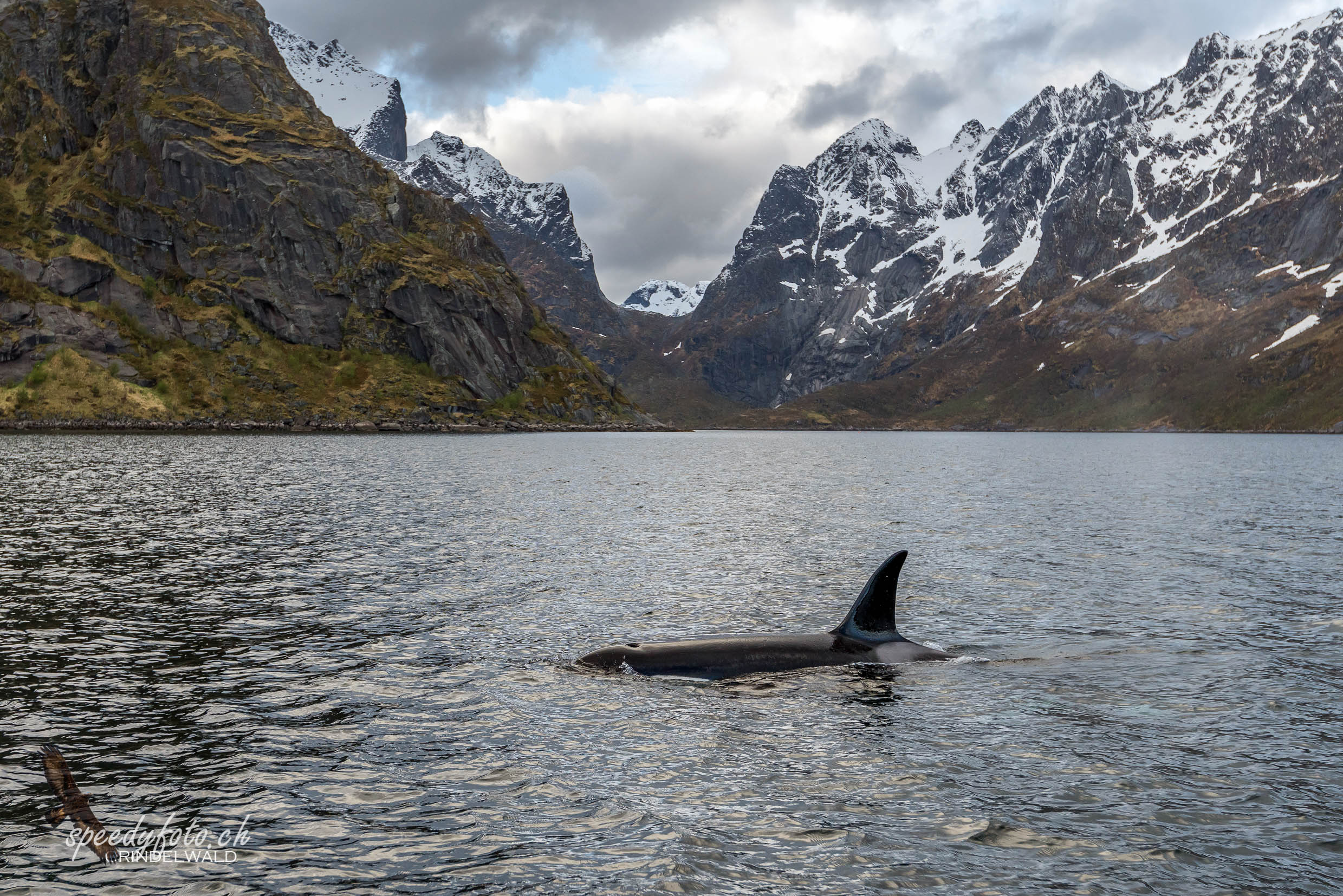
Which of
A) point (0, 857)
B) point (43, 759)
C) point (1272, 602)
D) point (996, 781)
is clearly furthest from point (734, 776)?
point (1272, 602)

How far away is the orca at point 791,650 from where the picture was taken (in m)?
24.1

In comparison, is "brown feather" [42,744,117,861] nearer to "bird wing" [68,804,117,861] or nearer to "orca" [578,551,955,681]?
"bird wing" [68,804,117,861]

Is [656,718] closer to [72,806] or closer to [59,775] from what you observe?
[72,806]

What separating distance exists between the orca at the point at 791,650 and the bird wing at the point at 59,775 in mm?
12467

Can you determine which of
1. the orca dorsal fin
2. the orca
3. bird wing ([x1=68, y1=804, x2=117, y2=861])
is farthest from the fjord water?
the orca dorsal fin

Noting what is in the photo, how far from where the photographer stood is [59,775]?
600 inches

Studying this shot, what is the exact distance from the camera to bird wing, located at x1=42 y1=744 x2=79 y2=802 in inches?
577

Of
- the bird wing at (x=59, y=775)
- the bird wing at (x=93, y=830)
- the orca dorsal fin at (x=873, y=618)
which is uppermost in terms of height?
the orca dorsal fin at (x=873, y=618)

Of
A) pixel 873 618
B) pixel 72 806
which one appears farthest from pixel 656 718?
pixel 72 806

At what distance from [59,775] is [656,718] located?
464 inches

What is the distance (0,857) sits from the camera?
12492 millimetres

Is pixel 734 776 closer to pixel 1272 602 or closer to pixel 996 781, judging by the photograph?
pixel 996 781

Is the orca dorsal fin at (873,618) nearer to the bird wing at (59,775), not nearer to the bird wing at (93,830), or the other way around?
the bird wing at (93,830)

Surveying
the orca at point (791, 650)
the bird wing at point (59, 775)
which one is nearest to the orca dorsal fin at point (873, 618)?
the orca at point (791, 650)
